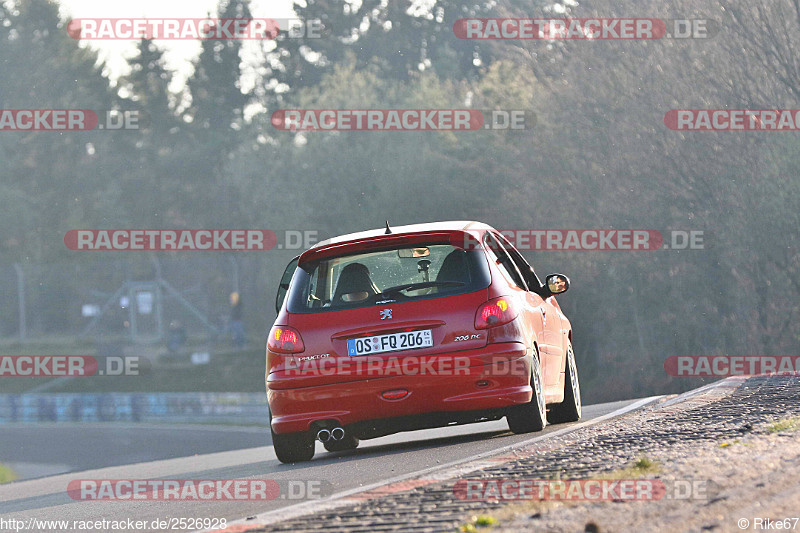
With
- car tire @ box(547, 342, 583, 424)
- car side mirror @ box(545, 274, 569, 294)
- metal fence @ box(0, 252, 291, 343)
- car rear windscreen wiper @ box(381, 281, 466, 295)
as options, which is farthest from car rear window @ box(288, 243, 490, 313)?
metal fence @ box(0, 252, 291, 343)

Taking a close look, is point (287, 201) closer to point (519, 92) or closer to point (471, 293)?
point (519, 92)

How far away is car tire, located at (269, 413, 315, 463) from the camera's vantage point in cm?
988

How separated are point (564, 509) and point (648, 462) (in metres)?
1.38

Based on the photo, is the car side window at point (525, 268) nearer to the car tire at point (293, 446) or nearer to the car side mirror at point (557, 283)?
the car side mirror at point (557, 283)

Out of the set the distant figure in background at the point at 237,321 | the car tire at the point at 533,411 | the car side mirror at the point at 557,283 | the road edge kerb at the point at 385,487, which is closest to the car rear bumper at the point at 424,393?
the car tire at the point at 533,411

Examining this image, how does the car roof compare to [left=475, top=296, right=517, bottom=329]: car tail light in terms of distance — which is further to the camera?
the car roof

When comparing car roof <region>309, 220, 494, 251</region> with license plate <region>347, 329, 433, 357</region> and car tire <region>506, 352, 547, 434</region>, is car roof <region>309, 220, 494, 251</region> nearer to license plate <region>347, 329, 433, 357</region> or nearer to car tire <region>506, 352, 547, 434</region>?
license plate <region>347, 329, 433, 357</region>

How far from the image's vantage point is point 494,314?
9.25 meters

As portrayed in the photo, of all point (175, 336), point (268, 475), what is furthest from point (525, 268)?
point (175, 336)

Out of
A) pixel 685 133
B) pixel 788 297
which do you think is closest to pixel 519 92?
pixel 685 133

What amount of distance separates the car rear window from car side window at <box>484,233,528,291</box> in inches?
12.6

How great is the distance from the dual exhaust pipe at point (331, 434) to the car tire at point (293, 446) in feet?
0.39

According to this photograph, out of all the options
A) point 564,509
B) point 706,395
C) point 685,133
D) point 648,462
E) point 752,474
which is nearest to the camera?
point 564,509

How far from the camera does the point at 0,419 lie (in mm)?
47094
